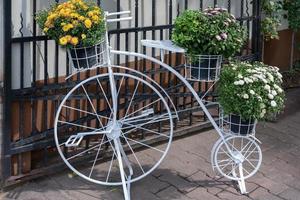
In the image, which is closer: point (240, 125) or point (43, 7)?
point (240, 125)

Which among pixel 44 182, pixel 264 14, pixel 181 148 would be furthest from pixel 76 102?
pixel 264 14

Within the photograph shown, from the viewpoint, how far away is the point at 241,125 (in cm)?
440

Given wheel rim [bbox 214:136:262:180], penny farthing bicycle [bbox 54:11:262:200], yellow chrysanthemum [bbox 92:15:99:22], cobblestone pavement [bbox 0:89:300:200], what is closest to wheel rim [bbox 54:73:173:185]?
penny farthing bicycle [bbox 54:11:262:200]

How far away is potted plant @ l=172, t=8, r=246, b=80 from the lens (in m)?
4.18

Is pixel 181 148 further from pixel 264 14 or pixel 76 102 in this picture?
pixel 264 14

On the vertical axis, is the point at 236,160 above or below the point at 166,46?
below

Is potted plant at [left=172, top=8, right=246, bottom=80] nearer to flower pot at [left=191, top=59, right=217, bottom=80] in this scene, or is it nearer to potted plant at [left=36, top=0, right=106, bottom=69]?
flower pot at [left=191, top=59, right=217, bottom=80]

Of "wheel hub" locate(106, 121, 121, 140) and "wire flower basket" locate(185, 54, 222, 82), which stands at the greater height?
"wire flower basket" locate(185, 54, 222, 82)

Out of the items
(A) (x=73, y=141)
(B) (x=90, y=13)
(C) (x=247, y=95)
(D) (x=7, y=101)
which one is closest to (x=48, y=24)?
(B) (x=90, y=13)

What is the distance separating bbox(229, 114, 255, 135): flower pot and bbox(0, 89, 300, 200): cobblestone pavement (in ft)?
1.83

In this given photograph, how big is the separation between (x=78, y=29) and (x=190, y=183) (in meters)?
1.69

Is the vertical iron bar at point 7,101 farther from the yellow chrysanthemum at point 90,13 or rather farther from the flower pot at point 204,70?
the flower pot at point 204,70

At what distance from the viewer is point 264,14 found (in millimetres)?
7004

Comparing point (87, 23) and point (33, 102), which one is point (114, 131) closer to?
point (33, 102)
